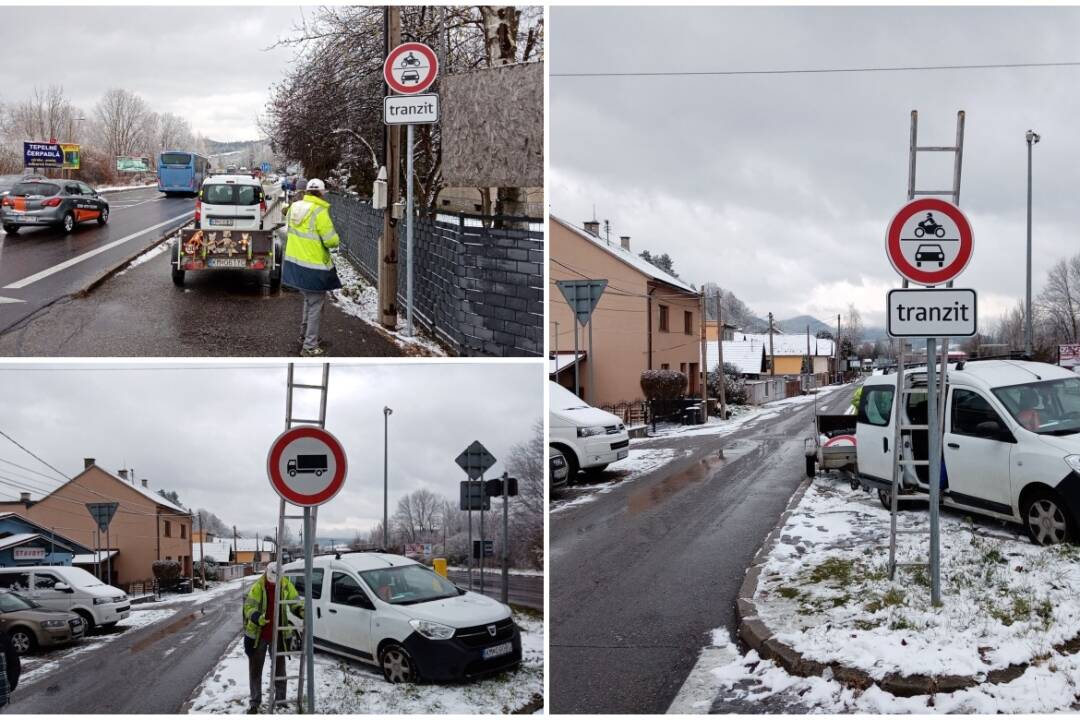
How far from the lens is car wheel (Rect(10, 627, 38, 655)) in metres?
7.52

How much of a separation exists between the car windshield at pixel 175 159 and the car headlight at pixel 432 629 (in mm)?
34600

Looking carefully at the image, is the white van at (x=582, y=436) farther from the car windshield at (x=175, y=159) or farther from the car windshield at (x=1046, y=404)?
the car windshield at (x=175, y=159)

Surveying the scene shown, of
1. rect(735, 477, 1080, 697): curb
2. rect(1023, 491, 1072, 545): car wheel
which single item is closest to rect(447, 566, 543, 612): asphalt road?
rect(735, 477, 1080, 697): curb

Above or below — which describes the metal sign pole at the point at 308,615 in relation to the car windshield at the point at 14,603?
above

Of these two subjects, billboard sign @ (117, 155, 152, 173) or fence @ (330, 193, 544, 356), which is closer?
fence @ (330, 193, 544, 356)

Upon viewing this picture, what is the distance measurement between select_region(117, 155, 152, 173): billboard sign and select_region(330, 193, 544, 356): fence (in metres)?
24.6

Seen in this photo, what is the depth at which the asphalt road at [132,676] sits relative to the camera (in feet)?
21.6

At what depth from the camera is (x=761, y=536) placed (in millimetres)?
10391

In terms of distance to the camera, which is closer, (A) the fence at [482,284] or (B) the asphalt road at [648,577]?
(B) the asphalt road at [648,577]

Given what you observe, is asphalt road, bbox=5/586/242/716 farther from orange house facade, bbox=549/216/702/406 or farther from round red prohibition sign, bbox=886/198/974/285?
orange house facade, bbox=549/216/702/406

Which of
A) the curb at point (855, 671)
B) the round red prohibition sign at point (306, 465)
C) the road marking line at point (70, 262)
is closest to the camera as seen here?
the curb at point (855, 671)

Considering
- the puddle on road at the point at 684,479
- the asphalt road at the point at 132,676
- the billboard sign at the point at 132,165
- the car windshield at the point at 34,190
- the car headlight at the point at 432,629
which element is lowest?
the asphalt road at the point at 132,676

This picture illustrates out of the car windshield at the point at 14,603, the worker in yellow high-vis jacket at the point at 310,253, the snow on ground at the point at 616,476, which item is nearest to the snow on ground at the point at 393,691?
the car windshield at the point at 14,603

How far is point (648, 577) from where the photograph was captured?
27.9ft
